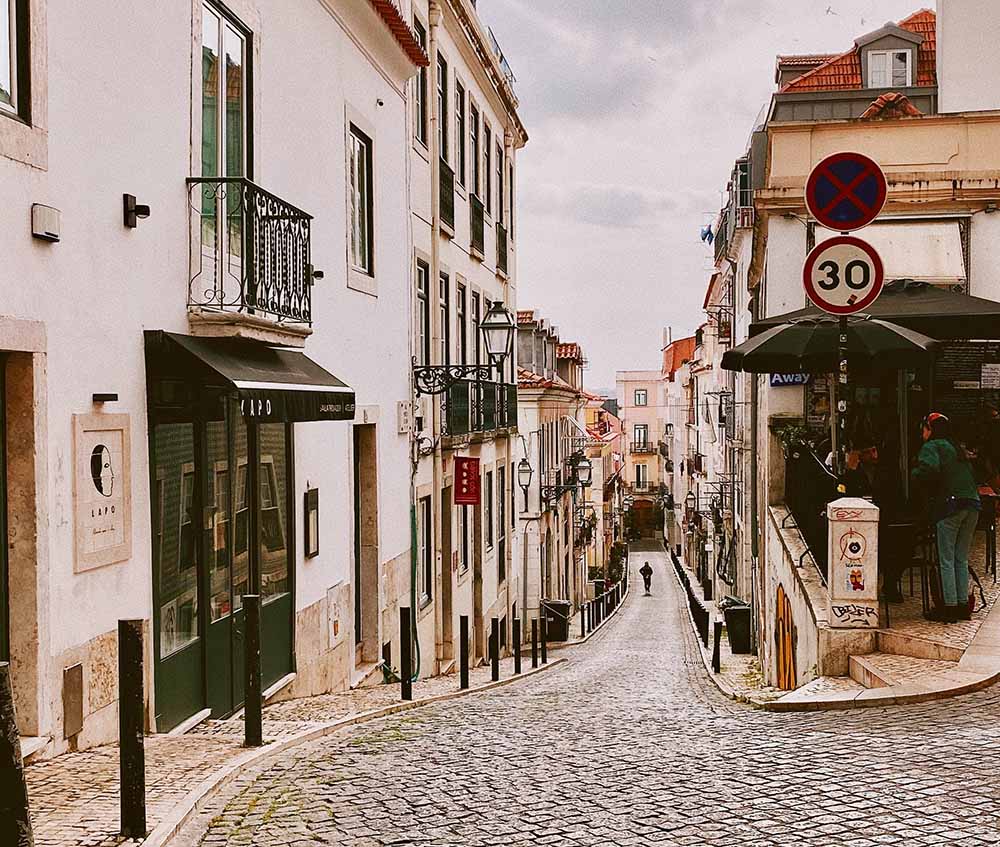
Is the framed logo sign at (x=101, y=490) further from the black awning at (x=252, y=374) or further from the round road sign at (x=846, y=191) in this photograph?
the round road sign at (x=846, y=191)

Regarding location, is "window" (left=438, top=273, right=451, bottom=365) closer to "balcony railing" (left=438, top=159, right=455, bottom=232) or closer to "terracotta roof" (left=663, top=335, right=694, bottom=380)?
"balcony railing" (left=438, top=159, right=455, bottom=232)

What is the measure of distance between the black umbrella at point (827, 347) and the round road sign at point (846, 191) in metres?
1.78

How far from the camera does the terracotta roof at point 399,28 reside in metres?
13.1

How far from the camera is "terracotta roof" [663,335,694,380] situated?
8238cm

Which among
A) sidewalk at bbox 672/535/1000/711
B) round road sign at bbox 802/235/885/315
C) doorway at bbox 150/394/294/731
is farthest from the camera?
round road sign at bbox 802/235/885/315

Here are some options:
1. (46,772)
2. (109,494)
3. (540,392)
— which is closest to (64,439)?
(109,494)

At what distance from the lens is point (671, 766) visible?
21.6ft

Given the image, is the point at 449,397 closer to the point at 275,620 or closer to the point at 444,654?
the point at 444,654

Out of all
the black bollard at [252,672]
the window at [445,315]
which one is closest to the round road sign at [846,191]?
the black bollard at [252,672]

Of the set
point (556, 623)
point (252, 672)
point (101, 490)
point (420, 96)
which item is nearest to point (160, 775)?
point (252, 672)

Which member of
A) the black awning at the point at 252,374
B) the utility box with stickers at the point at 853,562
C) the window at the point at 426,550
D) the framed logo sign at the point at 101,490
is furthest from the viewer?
the window at the point at 426,550

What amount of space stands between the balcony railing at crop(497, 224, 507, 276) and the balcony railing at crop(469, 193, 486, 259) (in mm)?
2119

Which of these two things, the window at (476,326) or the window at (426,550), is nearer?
the window at (426,550)

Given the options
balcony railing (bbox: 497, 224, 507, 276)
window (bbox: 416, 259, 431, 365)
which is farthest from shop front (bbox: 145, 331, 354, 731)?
balcony railing (bbox: 497, 224, 507, 276)
